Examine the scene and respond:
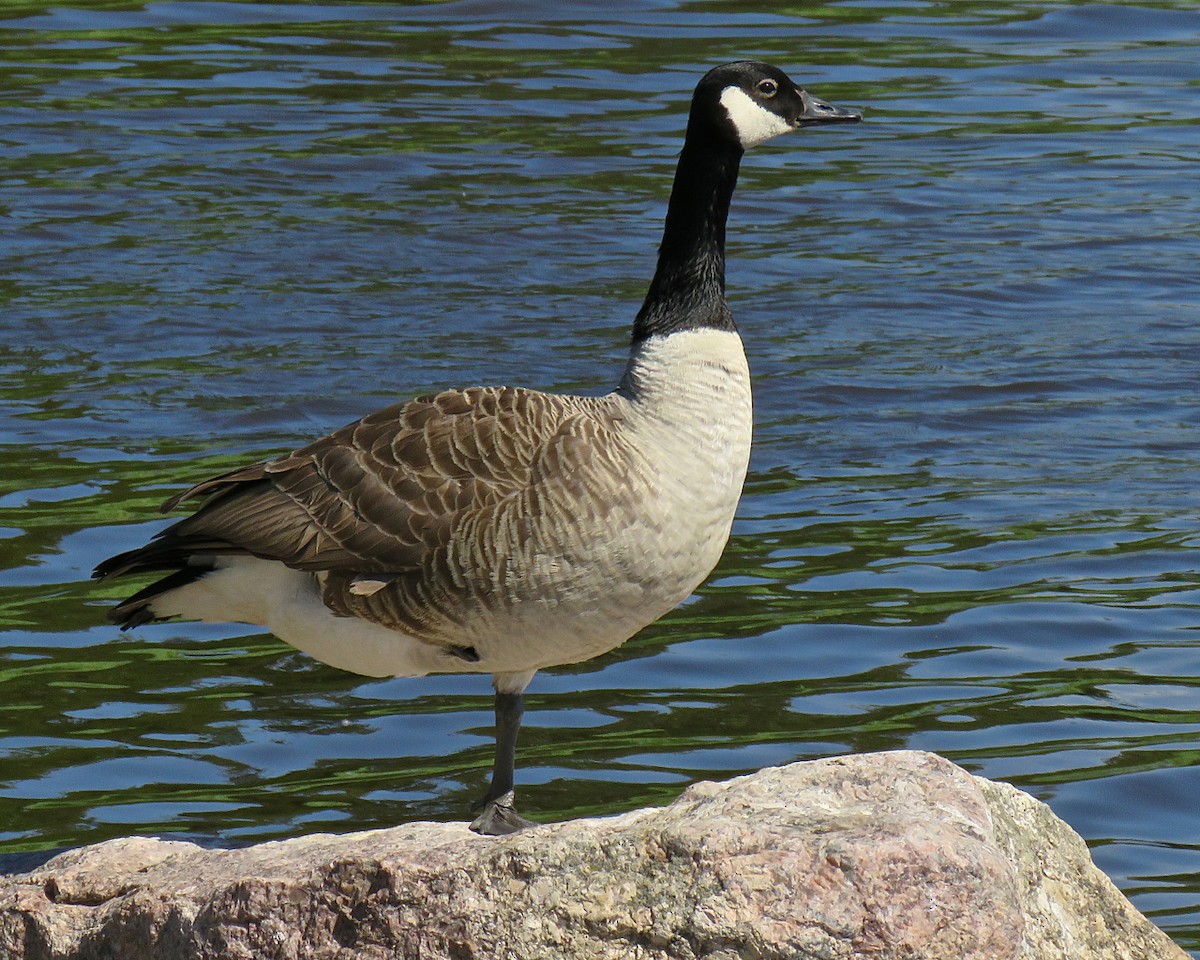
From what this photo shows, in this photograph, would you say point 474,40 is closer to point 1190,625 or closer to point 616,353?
point 616,353

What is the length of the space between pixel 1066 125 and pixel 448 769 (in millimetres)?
13429

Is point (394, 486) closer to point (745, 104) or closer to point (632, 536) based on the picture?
point (632, 536)

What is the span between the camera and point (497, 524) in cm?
671

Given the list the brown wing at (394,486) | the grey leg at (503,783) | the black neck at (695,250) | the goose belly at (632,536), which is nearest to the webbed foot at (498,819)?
the grey leg at (503,783)

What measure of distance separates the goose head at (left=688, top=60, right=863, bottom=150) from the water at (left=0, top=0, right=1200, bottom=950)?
2.63m

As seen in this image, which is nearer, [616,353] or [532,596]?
[532,596]

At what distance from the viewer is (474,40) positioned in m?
21.8

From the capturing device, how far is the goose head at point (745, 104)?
760cm

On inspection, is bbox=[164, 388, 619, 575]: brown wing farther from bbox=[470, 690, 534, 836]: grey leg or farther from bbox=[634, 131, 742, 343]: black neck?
bbox=[470, 690, 534, 836]: grey leg

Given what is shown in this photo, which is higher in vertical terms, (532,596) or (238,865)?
Result: (532,596)

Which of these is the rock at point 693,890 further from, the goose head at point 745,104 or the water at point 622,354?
the goose head at point 745,104

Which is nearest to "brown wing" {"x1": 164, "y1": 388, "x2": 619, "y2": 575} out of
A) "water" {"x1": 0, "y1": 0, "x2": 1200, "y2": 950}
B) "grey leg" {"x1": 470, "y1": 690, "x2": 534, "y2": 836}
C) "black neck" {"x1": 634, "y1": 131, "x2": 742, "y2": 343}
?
"black neck" {"x1": 634, "y1": 131, "x2": 742, "y2": 343}

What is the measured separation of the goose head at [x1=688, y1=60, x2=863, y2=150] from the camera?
24.9 feet

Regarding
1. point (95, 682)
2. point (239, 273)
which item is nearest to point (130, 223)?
point (239, 273)
